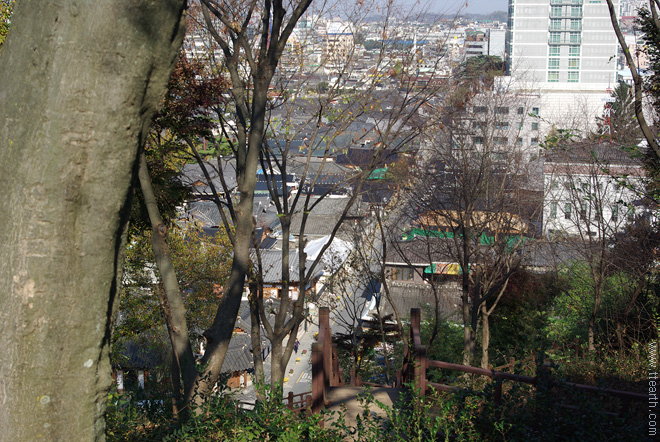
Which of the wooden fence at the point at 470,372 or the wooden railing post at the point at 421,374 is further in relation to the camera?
the wooden railing post at the point at 421,374

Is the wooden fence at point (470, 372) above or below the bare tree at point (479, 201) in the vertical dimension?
below

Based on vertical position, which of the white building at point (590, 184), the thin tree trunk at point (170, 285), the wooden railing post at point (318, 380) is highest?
the white building at point (590, 184)

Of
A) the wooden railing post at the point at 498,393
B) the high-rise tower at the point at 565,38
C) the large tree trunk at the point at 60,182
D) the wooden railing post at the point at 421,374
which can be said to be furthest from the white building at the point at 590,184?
the high-rise tower at the point at 565,38

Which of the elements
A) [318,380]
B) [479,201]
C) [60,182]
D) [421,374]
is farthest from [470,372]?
[479,201]

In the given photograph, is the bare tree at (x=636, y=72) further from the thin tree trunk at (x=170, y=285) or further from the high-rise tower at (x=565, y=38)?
the high-rise tower at (x=565, y=38)

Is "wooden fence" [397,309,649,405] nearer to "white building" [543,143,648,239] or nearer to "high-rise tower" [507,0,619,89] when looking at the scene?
"white building" [543,143,648,239]

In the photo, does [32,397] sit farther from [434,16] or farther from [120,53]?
[434,16]

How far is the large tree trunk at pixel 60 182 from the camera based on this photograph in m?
1.66

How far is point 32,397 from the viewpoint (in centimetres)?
172

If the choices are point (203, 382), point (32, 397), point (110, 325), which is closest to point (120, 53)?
point (110, 325)

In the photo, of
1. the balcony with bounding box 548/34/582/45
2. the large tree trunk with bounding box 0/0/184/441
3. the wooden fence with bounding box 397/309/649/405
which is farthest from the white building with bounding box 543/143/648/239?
the balcony with bounding box 548/34/582/45

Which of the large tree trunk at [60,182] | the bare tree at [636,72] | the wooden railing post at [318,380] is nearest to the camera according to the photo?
the large tree trunk at [60,182]

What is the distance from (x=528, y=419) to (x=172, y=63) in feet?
12.4

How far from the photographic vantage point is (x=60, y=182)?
5.49 feet
